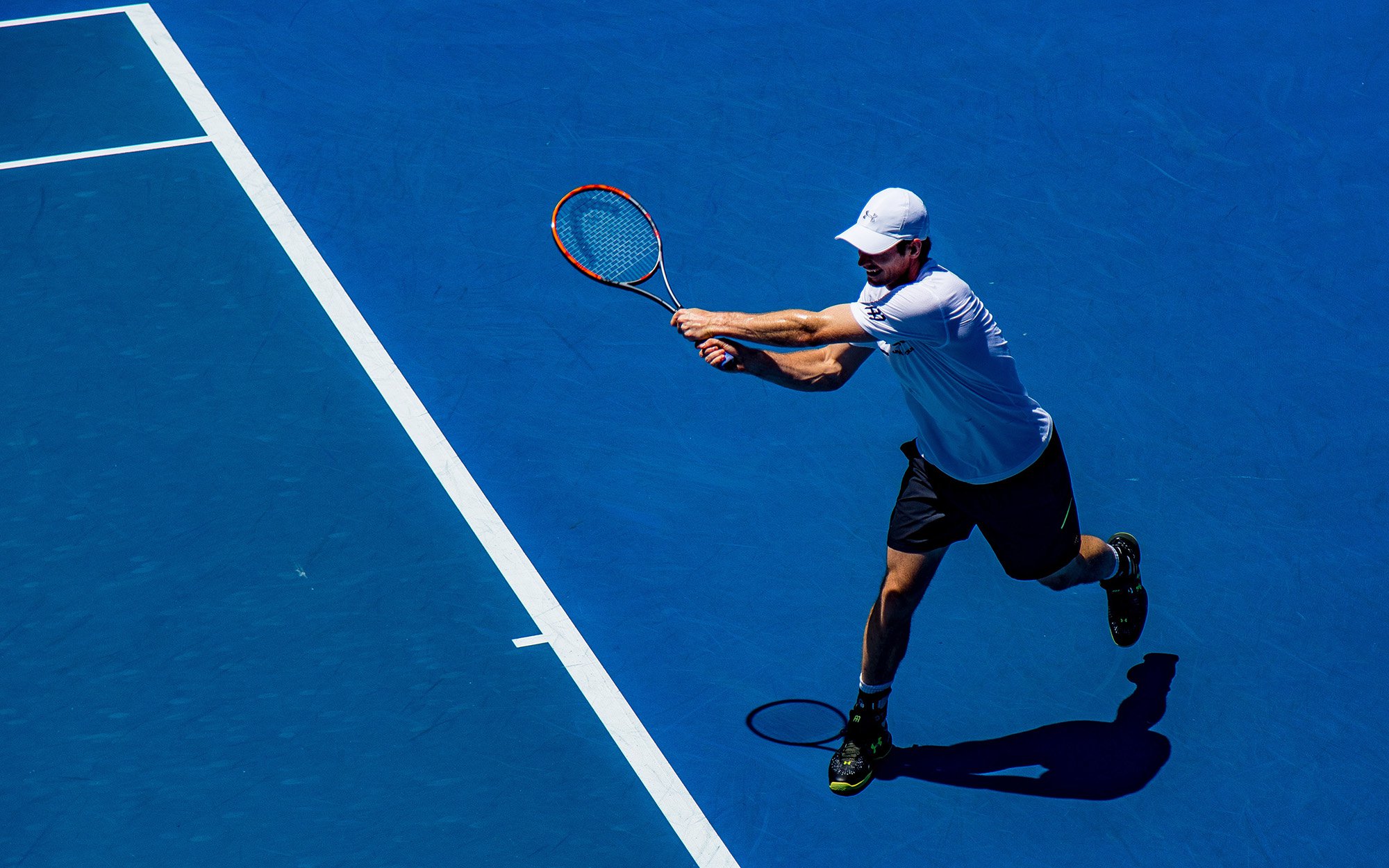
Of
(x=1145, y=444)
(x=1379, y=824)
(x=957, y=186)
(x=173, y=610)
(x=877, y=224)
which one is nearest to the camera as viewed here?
(x=877, y=224)

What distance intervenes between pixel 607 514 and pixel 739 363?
165 centimetres

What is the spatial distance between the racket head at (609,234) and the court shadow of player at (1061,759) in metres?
2.37

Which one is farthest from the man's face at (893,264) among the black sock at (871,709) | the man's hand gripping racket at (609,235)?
the black sock at (871,709)

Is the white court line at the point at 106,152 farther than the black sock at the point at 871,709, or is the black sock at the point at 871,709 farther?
the white court line at the point at 106,152

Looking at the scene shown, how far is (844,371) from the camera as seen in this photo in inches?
203

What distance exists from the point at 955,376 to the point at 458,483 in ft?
8.45

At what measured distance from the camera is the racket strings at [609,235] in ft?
19.9

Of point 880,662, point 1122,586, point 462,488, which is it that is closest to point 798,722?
point 880,662

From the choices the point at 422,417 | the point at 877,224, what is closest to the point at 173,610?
the point at 422,417

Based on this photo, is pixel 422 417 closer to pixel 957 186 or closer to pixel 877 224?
pixel 877 224

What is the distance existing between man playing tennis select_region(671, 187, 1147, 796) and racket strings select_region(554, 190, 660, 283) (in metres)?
1.14

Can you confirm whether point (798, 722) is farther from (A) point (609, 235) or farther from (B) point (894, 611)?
(A) point (609, 235)

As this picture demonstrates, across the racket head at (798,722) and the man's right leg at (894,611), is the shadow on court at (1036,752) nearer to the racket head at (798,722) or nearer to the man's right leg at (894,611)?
the racket head at (798,722)

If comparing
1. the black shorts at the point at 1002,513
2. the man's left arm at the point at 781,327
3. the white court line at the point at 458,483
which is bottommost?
the white court line at the point at 458,483
